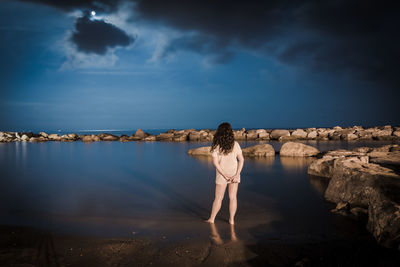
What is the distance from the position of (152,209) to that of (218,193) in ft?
6.75

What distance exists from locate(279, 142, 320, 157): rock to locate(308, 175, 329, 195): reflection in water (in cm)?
579

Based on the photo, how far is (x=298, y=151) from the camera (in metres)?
15.2

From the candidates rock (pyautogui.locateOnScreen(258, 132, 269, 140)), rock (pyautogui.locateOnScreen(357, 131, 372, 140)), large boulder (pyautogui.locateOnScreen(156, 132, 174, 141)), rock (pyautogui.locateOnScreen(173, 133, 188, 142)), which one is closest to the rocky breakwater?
rock (pyautogui.locateOnScreen(357, 131, 372, 140))

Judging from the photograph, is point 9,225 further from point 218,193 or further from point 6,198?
point 218,193

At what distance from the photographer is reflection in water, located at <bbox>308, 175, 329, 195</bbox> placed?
7739mm

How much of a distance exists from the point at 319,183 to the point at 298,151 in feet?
23.1

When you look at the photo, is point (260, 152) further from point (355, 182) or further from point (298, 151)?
point (355, 182)

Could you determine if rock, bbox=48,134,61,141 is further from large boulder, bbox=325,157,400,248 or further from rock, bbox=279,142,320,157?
large boulder, bbox=325,157,400,248

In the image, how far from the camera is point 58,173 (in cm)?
1162

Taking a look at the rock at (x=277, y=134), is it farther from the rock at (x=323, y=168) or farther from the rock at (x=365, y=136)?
the rock at (x=323, y=168)

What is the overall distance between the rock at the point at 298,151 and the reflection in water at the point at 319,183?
5793mm

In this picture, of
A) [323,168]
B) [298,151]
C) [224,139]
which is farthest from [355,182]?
[298,151]

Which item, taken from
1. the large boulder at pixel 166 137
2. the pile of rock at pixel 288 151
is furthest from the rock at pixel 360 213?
the large boulder at pixel 166 137

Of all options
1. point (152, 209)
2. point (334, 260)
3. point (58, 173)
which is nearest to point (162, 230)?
point (152, 209)
